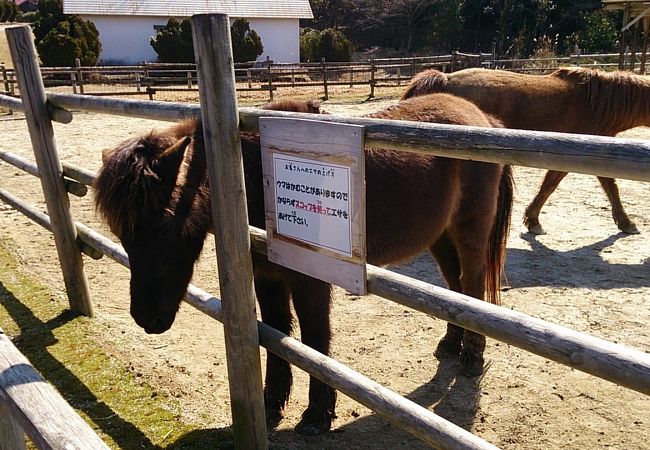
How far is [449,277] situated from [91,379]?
8.19 feet

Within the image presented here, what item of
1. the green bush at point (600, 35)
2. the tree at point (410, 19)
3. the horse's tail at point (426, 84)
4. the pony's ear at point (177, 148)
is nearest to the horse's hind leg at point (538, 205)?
the horse's tail at point (426, 84)

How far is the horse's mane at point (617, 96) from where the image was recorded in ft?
21.1

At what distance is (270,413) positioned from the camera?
3.21 m

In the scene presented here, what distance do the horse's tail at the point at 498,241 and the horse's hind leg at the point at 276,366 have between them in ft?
4.93

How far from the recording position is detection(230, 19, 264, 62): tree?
29297 mm

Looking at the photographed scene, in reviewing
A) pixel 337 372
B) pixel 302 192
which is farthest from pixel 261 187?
pixel 337 372

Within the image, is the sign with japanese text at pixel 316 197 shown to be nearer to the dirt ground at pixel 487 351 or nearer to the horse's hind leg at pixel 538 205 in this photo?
the dirt ground at pixel 487 351

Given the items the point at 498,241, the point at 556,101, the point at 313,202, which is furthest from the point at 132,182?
the point at 556,101

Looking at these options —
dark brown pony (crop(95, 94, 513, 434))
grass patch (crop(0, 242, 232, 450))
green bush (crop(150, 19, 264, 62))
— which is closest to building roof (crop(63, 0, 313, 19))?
green bush (crop(150, 19, 264, 62))

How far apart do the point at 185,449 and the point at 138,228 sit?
1228mm

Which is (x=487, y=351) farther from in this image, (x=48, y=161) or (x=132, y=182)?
(x=48, y=161)

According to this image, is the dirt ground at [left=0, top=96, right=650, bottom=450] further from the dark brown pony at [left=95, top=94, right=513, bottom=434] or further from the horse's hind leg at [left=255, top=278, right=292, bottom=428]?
the dark brown pony at [left=95, top=94, right=513, bottom=434]

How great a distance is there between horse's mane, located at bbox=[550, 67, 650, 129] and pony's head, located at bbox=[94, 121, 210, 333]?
223 inches

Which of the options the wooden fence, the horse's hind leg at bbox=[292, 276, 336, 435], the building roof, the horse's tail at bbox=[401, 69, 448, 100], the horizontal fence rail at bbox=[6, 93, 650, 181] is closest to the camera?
the horizontal fence rail at bbox=[6, 93, 650, 181]
